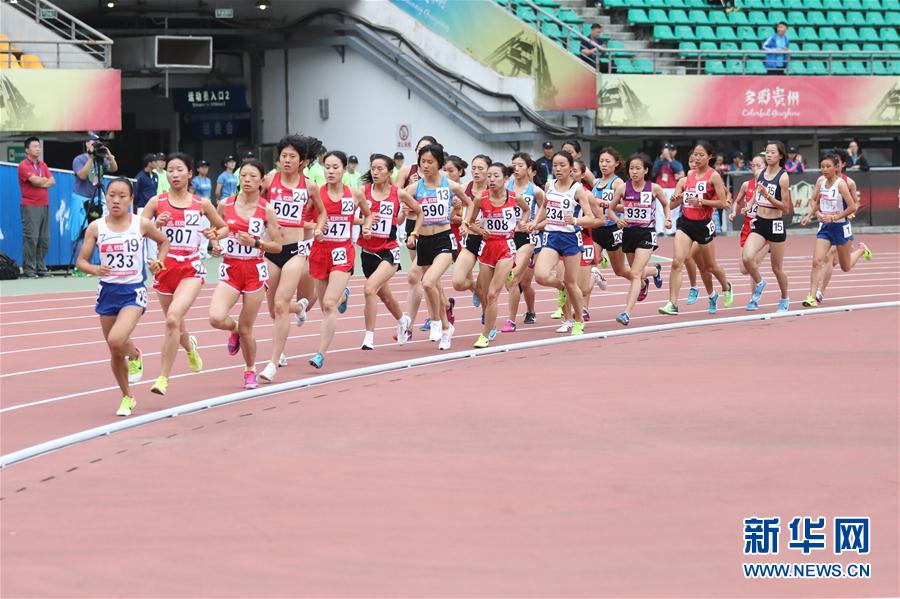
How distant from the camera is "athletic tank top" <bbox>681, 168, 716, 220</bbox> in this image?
17766 millimetres

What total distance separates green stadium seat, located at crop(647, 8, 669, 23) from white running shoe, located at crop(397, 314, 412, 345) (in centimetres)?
2140

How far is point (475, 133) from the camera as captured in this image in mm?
31359

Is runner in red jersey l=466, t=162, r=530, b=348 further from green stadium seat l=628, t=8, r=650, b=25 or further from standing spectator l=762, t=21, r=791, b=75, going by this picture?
green stadium seat l=628, t=8, r=650, b=25

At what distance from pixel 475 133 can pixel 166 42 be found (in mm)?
6579

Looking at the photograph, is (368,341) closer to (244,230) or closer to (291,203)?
(291,203)

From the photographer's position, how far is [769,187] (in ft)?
59.3

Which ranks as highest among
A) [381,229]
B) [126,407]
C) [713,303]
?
[381,229]

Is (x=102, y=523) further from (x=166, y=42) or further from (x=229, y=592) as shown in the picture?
(x=166, y=42)

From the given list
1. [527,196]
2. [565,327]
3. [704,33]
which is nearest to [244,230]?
[527,196]

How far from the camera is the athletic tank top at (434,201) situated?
15.0 m

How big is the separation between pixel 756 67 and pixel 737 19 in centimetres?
188

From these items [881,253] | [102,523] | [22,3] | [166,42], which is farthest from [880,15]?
[102,523]

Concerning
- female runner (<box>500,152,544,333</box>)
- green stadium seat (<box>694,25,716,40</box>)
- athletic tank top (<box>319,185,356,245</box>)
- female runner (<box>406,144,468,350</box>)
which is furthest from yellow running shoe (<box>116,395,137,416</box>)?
green stadium seat (<box>694,25,716,40</box>)

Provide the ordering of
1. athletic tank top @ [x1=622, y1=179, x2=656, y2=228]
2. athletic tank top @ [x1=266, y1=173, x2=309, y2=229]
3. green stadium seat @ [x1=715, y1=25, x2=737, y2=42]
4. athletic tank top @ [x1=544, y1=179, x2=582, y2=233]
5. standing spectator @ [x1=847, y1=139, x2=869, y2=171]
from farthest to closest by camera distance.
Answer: green stadium seat @ [x1=715, y1=25, x2=737, y2=42]
standing spectator @ [x1=847, y1=139, x2=869, y2=171]
athletic tank top @ [x1=622, y1=179, x2=656, y2=228]
athletic tank top @ [x1=544, y1=179, x2=582, y2=233]
athletic tank top @ [x1=266, y1=173, x2=309, y2=229]
